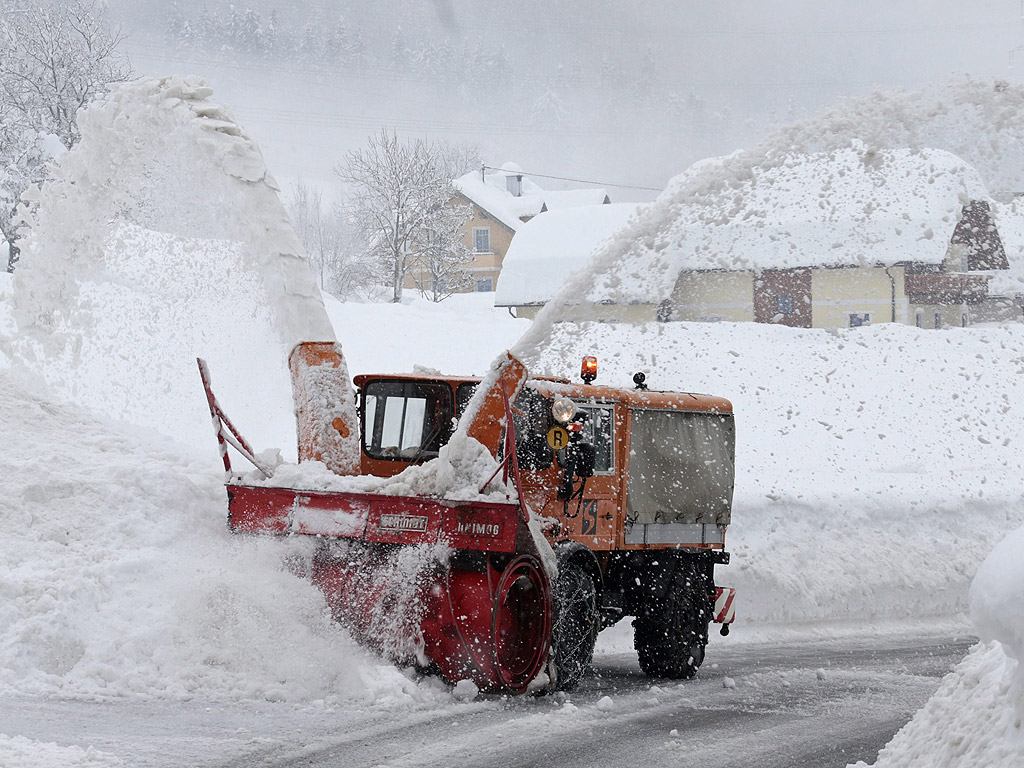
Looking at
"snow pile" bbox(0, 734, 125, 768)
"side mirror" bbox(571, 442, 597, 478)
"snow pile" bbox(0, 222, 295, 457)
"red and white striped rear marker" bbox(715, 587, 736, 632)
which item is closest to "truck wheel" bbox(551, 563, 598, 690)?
"side mirror" bbox(571, 442, 597, 478)

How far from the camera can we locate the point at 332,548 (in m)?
8.54

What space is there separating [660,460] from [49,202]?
7.63m

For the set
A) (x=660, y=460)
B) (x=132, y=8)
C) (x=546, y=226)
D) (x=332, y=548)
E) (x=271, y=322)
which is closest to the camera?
(x=332, y=548)

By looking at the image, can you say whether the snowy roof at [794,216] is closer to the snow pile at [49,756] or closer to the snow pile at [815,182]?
Result: the snow pile at [815,182]

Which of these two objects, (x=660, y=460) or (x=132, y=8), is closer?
(x=660, y=460)

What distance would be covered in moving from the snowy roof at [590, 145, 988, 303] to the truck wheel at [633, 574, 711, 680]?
7047 millimetres

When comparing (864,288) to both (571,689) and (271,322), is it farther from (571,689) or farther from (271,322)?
(571,689)

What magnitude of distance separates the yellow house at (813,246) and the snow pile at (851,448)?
1035 mm

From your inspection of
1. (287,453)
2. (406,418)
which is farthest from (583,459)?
(287,453)

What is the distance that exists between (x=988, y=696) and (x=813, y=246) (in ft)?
53.9

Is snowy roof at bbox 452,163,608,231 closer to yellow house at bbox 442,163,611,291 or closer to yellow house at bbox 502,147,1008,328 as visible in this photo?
yellow house at bbox 442,163,611,291

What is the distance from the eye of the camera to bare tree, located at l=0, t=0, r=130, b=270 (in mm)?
32875

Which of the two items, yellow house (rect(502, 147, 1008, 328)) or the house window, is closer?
yellow house (rect(502, 147, 1008, 328))

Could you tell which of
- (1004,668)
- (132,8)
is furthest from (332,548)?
(132,8)
